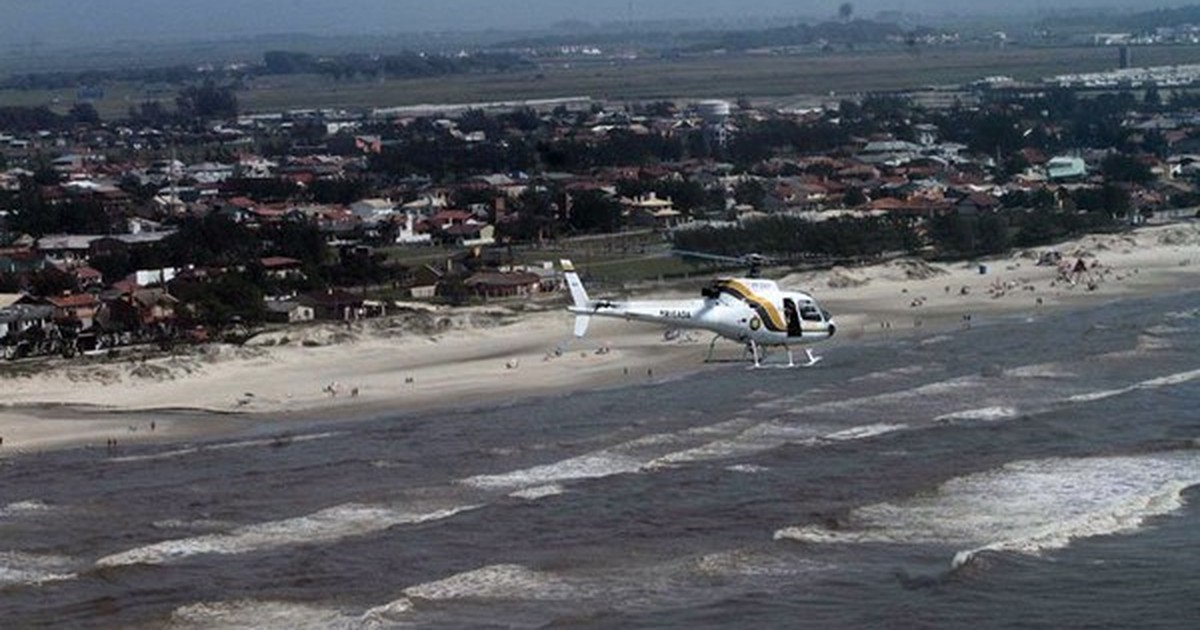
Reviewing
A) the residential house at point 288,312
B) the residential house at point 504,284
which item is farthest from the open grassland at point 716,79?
the residential house at point 288,312

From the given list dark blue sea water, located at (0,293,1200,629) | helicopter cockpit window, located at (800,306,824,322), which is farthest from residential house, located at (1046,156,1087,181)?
helicopter cockpit window, located at (800,306,824,322)

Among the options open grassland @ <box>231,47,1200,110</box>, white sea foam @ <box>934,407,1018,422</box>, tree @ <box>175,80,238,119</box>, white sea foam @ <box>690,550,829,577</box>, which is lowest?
open grassland @ <box>231,47,1200,110</box>

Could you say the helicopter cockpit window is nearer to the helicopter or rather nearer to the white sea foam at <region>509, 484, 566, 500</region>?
the helicopter

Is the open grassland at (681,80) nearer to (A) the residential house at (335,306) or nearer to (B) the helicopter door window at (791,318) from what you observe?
(A) the residential house at (335,306)

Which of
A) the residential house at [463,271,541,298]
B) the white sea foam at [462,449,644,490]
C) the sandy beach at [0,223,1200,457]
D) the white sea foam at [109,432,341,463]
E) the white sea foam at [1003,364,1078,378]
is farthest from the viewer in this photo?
the residential house at [463,271,541,298]

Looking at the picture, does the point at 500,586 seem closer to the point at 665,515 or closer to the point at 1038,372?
the point at 665,515

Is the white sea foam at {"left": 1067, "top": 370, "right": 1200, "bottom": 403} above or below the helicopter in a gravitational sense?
below
